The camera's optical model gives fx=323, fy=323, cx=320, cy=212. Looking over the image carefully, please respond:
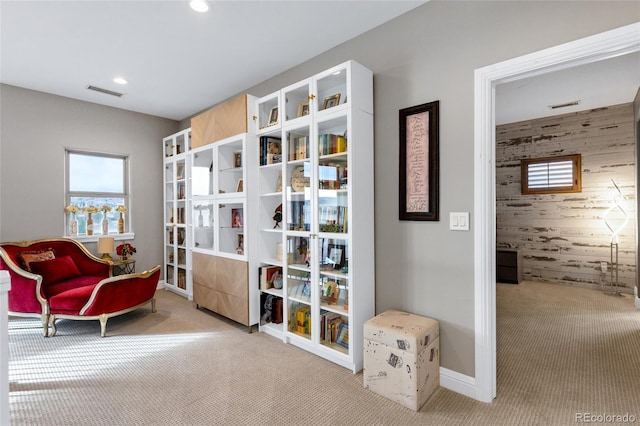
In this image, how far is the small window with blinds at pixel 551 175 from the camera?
17.0 ft

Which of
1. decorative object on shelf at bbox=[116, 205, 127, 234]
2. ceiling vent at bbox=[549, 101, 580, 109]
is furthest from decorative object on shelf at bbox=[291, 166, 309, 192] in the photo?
ceiling vent at bbox=[549, 101, 580, 109]

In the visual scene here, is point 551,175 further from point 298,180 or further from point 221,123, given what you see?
point 221,123

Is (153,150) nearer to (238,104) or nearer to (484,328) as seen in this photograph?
(238,104)

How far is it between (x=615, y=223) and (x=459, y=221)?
431cm

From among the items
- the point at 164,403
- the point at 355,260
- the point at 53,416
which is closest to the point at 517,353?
the point at 355,260

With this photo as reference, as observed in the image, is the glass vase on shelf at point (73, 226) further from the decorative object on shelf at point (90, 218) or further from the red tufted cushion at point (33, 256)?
the red tufted cushion at point (33, 256)

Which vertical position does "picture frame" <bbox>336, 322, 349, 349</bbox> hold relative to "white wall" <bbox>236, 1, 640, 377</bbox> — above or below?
below

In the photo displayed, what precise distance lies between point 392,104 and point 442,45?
52 cm

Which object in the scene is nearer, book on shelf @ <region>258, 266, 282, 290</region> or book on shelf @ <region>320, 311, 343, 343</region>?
book on shelf @ <region>320, 311, 343, 343</region>

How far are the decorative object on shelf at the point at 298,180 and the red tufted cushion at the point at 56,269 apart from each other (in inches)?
117

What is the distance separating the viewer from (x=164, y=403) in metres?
2.11

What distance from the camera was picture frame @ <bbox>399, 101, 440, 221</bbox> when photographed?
2.34m

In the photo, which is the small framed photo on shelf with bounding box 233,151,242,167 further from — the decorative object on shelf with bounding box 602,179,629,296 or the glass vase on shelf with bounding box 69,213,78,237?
the decorative object on shelf with bounding box 602,179,629,296

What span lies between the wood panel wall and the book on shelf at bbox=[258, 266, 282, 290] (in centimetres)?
457
